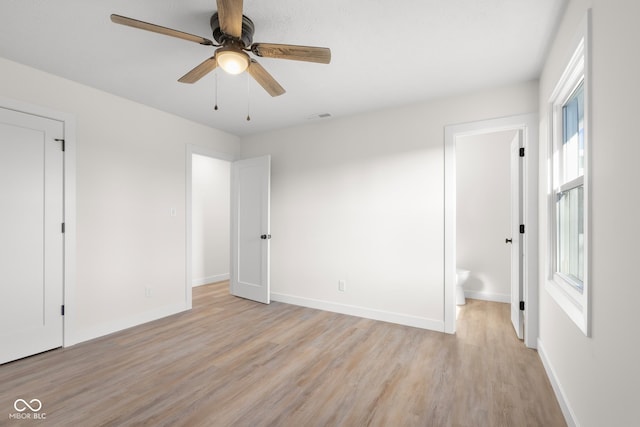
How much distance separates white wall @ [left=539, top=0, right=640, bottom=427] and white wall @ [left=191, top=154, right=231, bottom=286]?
5.10 m

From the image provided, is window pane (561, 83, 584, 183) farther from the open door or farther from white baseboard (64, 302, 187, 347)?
white baseboard (64, 302, 187, 347)

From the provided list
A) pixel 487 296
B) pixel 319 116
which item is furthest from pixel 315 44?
pixel 487 296

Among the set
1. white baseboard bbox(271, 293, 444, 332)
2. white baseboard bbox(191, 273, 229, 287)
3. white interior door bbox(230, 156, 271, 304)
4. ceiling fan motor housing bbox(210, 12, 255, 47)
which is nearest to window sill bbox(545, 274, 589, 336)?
white baseboard bbox(271, 293, 444, 332)

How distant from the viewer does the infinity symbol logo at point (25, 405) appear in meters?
1.85

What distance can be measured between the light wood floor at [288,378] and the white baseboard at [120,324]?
0.10 metres

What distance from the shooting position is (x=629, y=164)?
41.4 inches

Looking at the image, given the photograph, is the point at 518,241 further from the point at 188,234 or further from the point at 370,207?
the point at 188,234

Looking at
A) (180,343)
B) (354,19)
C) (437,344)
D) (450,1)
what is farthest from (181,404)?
(450,1)

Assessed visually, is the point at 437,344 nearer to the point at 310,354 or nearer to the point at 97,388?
the point at 310,354

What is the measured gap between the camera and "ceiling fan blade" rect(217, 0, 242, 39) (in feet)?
4.75

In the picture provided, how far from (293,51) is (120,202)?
259cm

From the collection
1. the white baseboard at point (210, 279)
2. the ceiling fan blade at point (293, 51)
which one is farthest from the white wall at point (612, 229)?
the white baseboard at point (210, 279)

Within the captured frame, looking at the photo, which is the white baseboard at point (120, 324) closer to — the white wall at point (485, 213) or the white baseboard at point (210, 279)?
the white baseboard at point (210, 279)

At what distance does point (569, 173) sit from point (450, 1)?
1.40m
